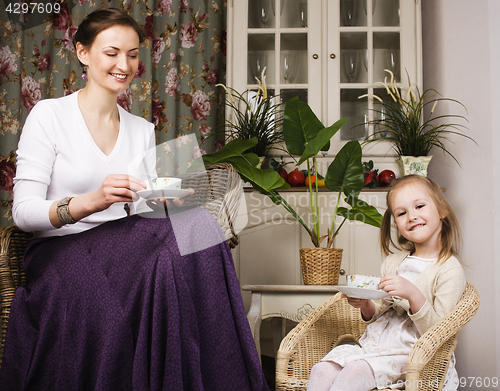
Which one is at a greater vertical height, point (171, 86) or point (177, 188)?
point (171, 86)

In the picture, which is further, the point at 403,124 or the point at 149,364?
the point at 403,124

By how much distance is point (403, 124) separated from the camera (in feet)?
6.55

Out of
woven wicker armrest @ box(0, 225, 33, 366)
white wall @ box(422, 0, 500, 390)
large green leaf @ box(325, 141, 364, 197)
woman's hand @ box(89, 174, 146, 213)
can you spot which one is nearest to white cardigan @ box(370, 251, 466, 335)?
white wall @ box(422, 0, 500, 390)

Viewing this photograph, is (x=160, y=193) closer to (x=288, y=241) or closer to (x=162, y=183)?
(x=162, y=183)

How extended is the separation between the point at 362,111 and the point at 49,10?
1938mm

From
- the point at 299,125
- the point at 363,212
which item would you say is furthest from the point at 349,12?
the point at 363,212

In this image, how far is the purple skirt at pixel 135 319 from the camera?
2.83ft

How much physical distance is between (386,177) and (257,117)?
670 mm

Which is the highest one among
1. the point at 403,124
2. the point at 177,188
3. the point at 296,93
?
the point at 296,93

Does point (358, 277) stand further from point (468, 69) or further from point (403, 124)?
point (468, 69)

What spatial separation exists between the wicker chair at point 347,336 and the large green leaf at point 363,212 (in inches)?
16.1

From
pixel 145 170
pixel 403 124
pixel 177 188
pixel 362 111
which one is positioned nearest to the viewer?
pixel 177 188

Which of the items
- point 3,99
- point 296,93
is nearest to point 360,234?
point 296,93

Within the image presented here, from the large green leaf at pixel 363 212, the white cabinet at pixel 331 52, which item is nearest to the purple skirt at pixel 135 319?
the large green leaf at pixel 363 212
